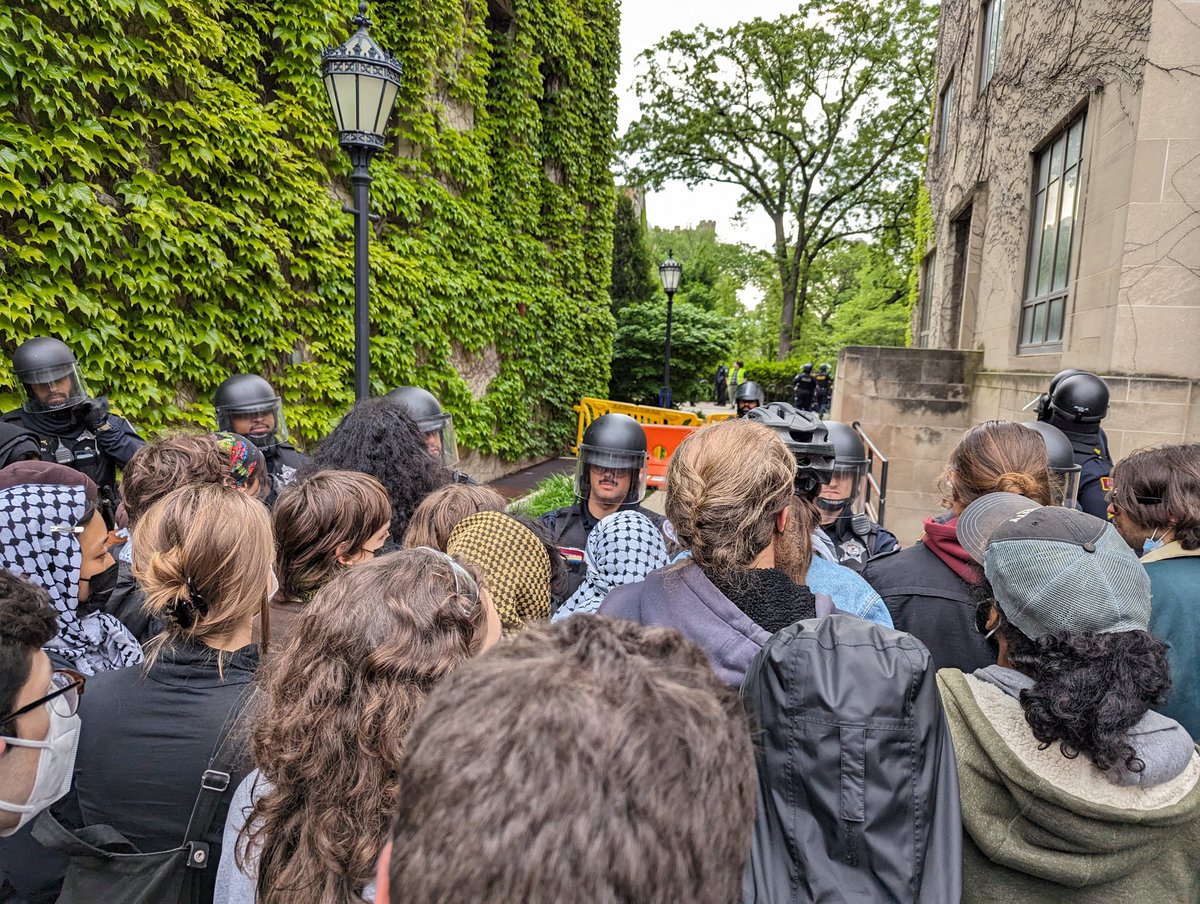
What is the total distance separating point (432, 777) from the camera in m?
0.68

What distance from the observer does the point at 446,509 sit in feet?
8.52

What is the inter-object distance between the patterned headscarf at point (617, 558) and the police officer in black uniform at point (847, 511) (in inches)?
60.2

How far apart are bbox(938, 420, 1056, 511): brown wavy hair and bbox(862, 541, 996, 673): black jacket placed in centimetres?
38

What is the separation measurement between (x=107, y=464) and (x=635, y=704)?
16.1 feet

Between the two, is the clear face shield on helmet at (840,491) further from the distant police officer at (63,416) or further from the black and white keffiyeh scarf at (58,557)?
the distant police officer at (63,416)

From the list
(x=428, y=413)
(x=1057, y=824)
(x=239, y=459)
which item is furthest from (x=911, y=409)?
(x=1057, y=824)

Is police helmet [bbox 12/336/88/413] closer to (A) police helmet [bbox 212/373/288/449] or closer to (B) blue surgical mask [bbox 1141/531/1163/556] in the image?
(A) police helmet [bbox 212/373/288/449]

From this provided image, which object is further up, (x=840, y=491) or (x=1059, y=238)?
(x=1059, y=238)

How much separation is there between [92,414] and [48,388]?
0.84 feet

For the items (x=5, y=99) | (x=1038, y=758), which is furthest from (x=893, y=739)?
(x=5, y=99)

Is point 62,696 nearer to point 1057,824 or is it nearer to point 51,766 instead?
point 51,766

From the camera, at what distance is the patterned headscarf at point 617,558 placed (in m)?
2.32

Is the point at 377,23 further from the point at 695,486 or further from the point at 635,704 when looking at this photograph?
the point at 635,704

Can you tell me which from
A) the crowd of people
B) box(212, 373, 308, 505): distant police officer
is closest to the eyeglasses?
the crowd of people
